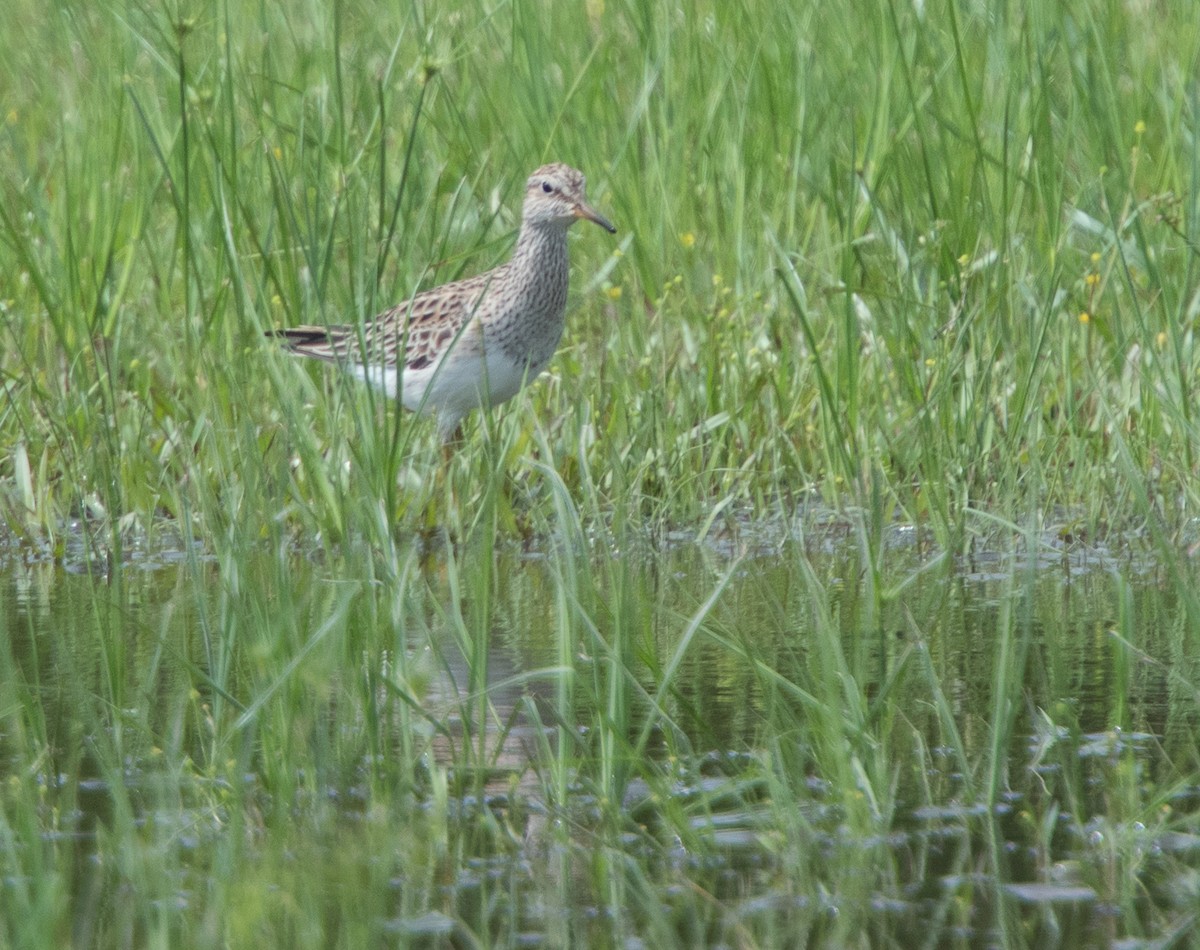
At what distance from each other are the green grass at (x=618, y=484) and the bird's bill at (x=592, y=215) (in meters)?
0.31

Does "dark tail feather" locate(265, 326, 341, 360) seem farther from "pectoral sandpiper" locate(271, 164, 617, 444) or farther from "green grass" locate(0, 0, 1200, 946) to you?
"green grass" locate(0, 0, 1200, 946)

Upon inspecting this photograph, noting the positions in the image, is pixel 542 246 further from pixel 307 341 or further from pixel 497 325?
pixel 307 341

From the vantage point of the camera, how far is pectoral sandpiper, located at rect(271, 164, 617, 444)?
6816 mm

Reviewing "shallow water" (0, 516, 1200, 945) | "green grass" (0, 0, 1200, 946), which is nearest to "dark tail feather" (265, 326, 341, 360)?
"green grass" (0, 0, 1200, 946)

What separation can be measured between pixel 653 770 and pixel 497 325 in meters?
3.45

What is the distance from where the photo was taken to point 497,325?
6.94m

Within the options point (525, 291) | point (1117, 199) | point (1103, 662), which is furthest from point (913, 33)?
point (1103, 662)

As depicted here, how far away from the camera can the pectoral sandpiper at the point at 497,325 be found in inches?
268

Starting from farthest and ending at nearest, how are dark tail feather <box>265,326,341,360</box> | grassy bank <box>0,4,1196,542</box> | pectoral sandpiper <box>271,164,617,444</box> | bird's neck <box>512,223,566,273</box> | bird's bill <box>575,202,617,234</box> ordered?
bird's neck <box>512,223,566,273</box> < bird's bill <box>575,202,617,234</box> < pectoral sandpiper <box>271,164,617,444</box> < dark tail feather <box>265,326,341,360</box> < grassy bank <box>0,4,1196,542</box>

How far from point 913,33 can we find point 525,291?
2.23 meters

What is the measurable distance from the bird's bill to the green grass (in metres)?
0.31

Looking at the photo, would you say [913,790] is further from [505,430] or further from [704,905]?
[505,430]

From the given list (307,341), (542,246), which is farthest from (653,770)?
(542,246)

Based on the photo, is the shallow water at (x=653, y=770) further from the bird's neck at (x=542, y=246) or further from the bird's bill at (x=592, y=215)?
the bird's neck at (x=542, y=246)
